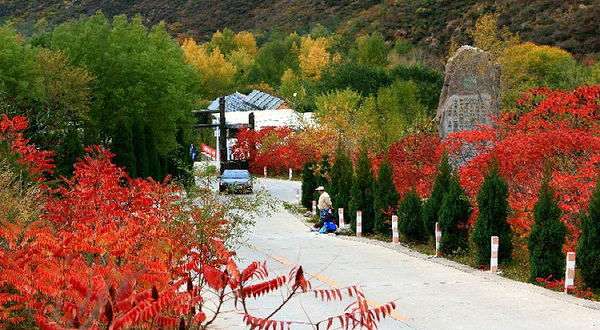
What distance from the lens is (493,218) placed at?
17641mm

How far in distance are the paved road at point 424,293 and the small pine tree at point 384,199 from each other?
7.50 ft

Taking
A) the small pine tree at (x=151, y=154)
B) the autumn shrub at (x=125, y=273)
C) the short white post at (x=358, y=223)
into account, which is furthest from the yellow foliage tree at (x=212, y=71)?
the autumn shrub at (x=125, y=273)

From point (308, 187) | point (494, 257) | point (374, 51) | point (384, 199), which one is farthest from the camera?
point (374, 51)

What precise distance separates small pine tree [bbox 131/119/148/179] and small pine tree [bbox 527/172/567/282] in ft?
89.2

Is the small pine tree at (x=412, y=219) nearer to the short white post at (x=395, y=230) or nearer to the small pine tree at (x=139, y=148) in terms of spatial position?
the short white post at (x=395, y=230)

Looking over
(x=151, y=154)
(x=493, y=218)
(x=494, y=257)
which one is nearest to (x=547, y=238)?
(x=494, y=257)

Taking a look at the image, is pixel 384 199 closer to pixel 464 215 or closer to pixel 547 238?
pixel 464 215

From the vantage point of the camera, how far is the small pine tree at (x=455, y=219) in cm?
1950

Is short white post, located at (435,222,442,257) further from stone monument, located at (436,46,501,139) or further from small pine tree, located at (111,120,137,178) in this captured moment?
small pine tree, located at (111,120,137,178)

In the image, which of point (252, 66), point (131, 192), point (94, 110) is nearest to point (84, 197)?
point (131, 192)

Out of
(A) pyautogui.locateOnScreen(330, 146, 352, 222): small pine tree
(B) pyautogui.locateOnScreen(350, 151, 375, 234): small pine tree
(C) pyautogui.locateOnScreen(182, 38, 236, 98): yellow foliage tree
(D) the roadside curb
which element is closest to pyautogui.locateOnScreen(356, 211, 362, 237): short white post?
(B) pyautogui.locateOnScreen(350, 151, 375, 234): small pine tree

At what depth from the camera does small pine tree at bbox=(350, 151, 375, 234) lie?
2564cm

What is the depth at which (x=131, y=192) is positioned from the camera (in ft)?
58.0

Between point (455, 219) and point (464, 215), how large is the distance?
0.22 m
